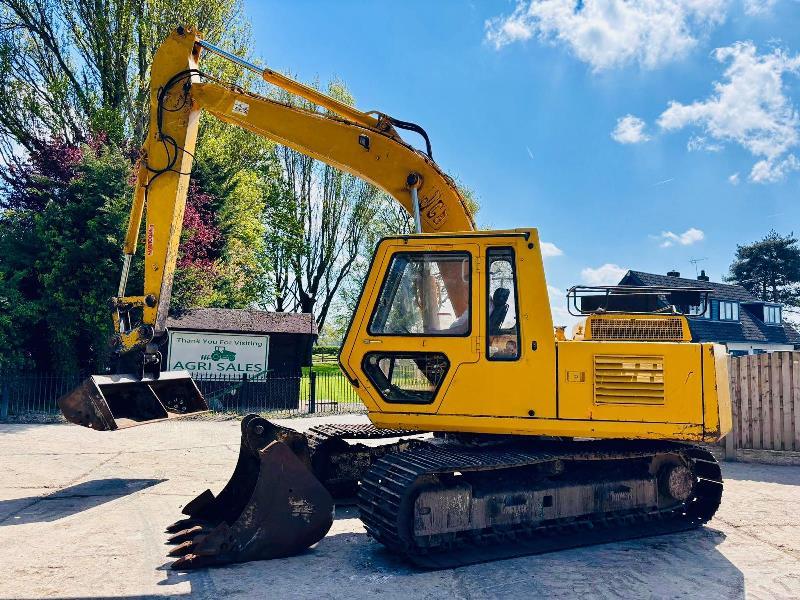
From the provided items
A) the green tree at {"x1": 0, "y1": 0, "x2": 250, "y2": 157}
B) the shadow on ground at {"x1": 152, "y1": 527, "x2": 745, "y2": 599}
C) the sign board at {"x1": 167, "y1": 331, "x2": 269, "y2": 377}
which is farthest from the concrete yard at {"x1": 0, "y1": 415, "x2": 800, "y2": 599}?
the green tree at {"x1": 0, "y1": 0, "x2": 250, "y2": 157}

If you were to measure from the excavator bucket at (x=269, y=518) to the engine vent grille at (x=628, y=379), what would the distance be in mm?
2565

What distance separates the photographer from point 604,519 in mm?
6012

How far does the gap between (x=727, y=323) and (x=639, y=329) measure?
33476 millimetres

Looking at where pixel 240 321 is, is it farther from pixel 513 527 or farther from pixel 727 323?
pixel 727 323

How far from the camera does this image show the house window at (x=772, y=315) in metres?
39.8

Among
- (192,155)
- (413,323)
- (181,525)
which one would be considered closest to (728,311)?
(413,323)

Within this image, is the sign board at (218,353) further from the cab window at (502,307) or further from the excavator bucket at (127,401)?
the cab window at (502,307)

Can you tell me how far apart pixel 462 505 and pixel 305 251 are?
30.6 meters

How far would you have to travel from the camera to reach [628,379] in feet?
18.4

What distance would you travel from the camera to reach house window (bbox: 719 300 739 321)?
1401 inches

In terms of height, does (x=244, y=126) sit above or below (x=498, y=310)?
above

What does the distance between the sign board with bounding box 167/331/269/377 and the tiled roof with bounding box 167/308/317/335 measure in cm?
21

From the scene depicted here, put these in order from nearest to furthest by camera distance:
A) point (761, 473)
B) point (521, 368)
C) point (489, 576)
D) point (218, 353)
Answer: point (489, 576) < point (521, 368) < point (761, 473) < point (218, 353)

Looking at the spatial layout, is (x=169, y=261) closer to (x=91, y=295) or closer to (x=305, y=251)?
(x=91, y=295)
